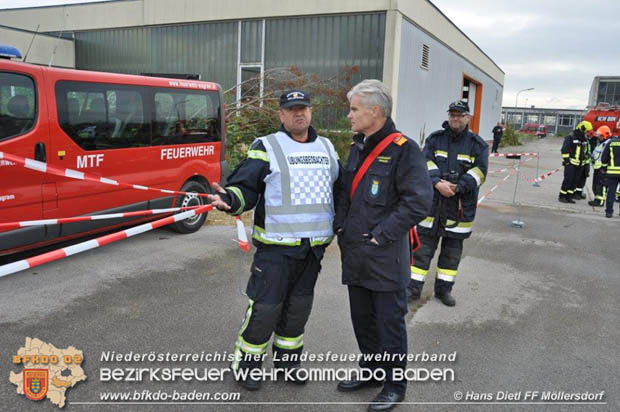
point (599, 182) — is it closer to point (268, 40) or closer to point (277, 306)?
point (268, 40)

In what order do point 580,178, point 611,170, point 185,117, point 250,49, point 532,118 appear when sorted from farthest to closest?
1. point 532,118
2. point 250,49
3. point 580,178
4. point 611,170
5. point 185,117

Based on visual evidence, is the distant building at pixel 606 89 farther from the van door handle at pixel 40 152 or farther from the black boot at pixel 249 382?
the black boot at pixel 249 382

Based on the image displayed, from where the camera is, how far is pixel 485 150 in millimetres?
4895


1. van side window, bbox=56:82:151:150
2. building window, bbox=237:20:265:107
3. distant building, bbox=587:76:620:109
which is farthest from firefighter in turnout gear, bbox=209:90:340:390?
distant building, bbox=587:76:620:109

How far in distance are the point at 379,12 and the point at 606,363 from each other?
42.2 ft

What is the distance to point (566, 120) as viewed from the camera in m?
88.2

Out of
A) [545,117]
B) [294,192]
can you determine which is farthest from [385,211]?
[545,117]

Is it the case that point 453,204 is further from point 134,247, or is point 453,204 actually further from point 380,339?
point 134,247

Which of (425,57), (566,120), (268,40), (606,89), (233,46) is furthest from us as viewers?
(566,120)

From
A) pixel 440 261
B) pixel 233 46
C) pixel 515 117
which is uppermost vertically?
pixel 515 117

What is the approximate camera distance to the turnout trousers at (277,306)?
10.1ft

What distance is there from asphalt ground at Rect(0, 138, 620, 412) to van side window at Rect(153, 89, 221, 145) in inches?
57.4

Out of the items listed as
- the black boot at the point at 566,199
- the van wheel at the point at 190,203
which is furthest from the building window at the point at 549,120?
the van wheel at the point at 190,203

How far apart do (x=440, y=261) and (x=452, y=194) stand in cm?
76
